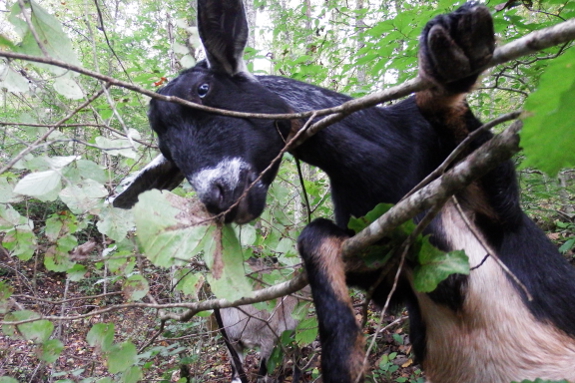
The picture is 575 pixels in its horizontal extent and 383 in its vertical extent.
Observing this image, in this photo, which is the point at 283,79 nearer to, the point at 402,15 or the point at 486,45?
the point at 402,15

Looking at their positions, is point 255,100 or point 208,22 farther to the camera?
point 255,100

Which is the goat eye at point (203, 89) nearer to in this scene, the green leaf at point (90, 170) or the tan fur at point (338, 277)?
the green leaf at point (90, 170)

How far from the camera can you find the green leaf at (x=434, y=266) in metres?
1.80

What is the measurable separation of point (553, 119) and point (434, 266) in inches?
55.6

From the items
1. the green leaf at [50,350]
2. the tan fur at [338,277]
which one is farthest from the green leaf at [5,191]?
the tan fur at [338,277]

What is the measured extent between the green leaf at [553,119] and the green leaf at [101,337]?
3254 millimetres

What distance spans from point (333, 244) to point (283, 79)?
4.31 ft

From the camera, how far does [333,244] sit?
2336 millimetres

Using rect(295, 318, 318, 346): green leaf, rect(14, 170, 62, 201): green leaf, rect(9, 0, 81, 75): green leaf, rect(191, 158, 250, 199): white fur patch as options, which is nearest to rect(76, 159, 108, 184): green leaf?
rect(14, 170, 62, 201): green leaf

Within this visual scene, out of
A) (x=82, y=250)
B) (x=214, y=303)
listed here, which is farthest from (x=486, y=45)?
(x=82, y=250)

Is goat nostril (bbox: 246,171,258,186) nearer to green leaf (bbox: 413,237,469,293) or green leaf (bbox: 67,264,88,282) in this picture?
green leaf (bbox: 413,237,469,293)

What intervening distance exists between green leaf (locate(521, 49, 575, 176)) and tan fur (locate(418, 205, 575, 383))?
82.3 inches

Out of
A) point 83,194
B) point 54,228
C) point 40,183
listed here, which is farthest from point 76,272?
point 40,183

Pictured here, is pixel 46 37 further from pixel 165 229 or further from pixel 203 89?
pixel 165 229
